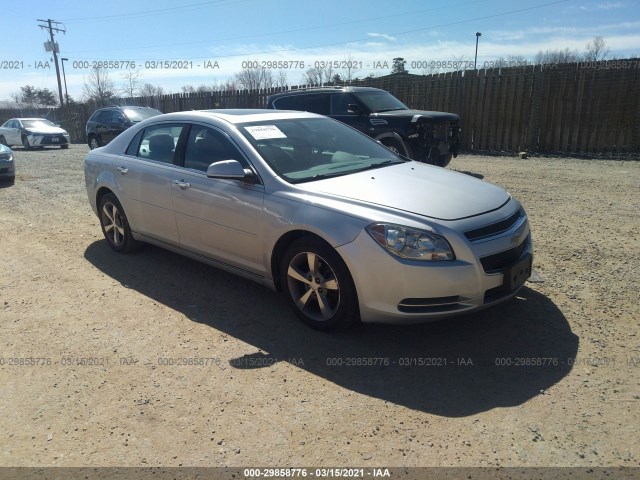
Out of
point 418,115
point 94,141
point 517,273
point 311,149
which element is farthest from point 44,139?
point 517,273

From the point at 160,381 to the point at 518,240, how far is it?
268 centimetres

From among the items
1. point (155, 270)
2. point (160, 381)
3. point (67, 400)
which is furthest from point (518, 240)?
→ point (155, 270)

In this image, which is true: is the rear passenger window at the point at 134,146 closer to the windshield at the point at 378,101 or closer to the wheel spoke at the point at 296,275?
the wheel spoke at the point at 296,275

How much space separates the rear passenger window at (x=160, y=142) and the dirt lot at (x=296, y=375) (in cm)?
119

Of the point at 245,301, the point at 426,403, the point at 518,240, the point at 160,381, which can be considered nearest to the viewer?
the point at 426,403

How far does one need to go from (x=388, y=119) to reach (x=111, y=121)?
10.7 m

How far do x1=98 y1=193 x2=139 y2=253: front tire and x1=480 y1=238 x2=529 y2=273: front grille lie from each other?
3896 millimetres

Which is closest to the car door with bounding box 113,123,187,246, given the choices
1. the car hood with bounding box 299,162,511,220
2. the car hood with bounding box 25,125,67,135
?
the car hood with bounding box 299,162,511,220

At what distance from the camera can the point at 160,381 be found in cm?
325

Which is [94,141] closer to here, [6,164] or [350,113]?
[6,164]

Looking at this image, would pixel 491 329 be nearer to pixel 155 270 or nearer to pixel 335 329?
pixel 335 329

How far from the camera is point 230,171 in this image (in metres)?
3.96

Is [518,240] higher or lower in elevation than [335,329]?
higher

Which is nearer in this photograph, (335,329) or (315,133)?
(335,329)
